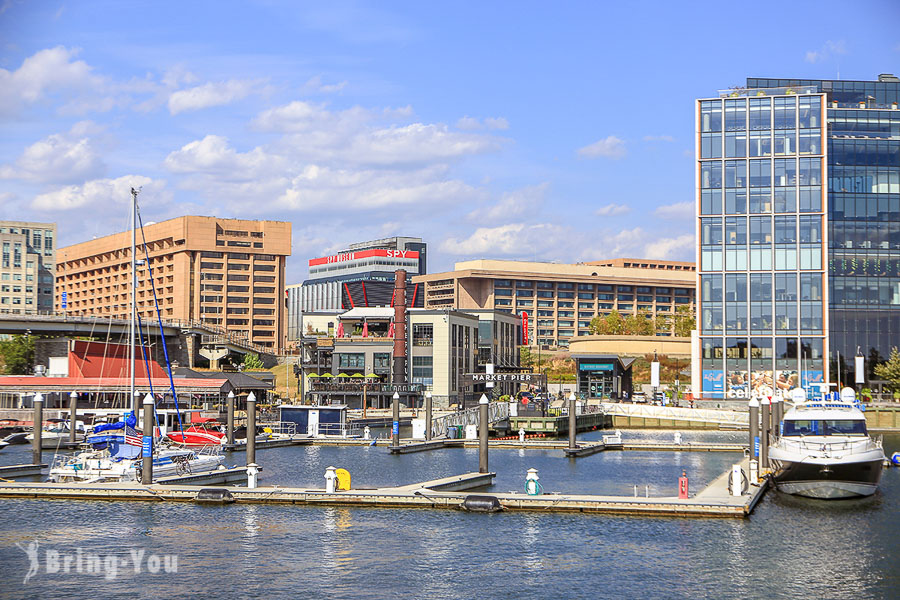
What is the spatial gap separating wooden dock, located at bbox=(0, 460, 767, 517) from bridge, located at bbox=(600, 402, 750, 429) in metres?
55.5

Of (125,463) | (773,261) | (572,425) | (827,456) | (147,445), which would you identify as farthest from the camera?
(773,261)

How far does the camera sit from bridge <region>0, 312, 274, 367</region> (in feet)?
510

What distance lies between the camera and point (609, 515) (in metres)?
46.6

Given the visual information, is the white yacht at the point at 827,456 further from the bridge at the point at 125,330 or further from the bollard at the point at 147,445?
the bridge at the point at 125,330

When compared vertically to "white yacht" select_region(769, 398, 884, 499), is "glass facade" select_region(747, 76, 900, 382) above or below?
above

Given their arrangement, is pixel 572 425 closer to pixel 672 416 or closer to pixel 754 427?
pixel 754 427

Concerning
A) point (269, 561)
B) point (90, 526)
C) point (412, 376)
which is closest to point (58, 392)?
point (412, 376)

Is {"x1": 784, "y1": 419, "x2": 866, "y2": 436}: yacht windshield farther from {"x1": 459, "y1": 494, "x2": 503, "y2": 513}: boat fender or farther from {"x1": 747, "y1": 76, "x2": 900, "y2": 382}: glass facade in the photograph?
{"x1": 747, "y1": 76, "x2": 900, "y2": 382}: glass facade

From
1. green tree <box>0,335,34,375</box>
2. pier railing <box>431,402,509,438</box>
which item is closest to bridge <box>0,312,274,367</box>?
green tree <box>0,335,34,375</box>

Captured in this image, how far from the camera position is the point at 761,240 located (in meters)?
125

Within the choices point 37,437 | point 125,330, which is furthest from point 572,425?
point 125,330

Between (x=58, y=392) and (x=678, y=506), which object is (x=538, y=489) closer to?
(x=678, y=506)

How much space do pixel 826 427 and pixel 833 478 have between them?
3.36 meters

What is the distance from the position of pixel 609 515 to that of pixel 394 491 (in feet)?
35.9
